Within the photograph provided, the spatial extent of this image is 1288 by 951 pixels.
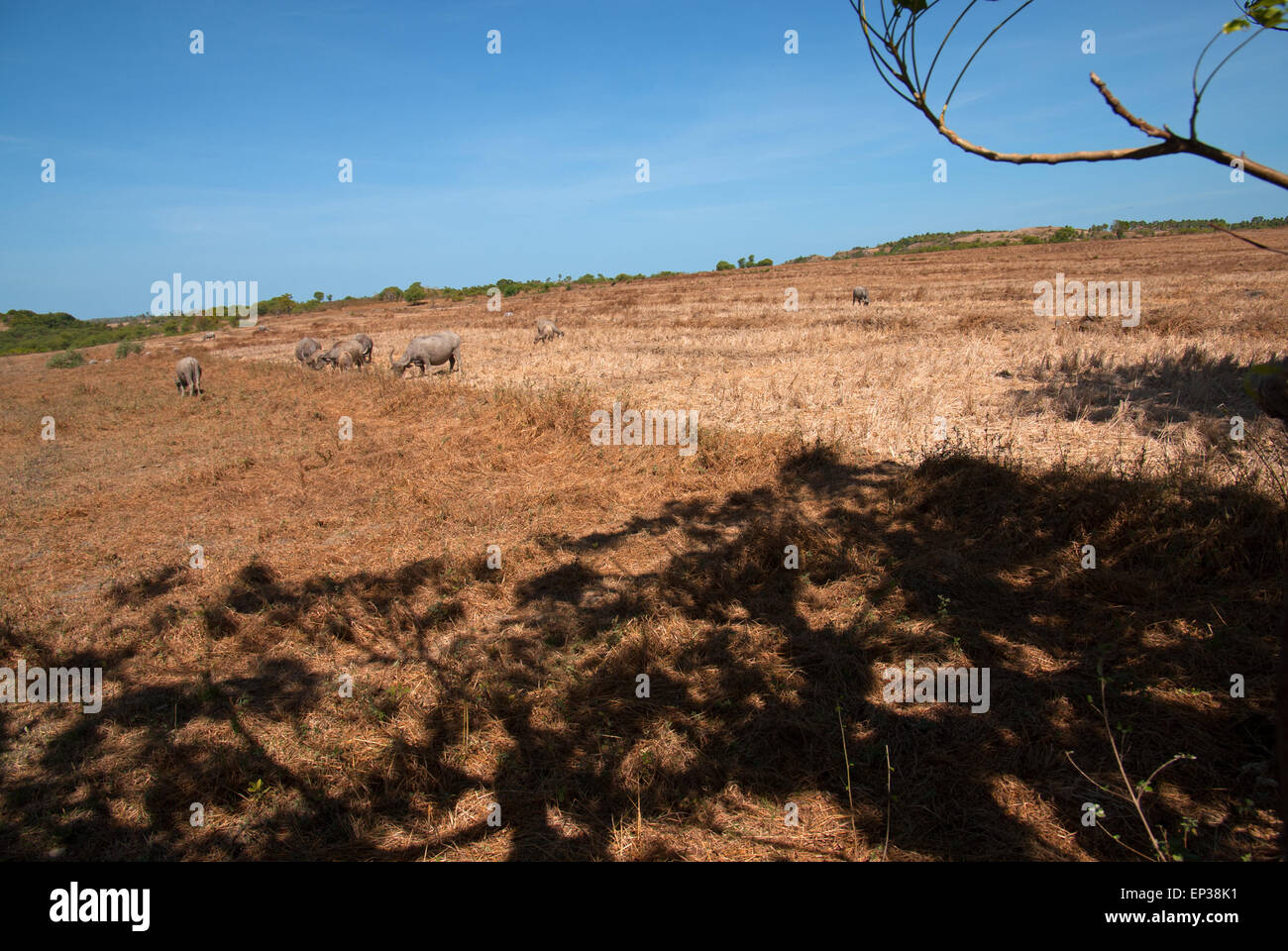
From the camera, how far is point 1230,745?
3.34m

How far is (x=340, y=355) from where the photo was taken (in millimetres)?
18672

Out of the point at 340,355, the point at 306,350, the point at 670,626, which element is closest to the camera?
the point at 670,626

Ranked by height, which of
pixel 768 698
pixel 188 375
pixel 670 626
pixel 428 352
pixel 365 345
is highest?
pixel 365 345

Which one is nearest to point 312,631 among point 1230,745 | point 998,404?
point 1230,745

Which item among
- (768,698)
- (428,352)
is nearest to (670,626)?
(768,698)

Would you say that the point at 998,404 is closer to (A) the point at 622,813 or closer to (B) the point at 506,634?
(B) the point at 506,634

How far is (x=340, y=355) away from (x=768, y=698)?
18.0 metres

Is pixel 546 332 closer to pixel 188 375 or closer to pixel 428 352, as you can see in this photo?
pixel 428 352

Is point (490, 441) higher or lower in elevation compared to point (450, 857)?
higher

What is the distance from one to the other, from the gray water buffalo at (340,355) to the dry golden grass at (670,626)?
27.5ft

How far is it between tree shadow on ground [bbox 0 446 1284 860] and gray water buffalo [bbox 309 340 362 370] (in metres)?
14.0

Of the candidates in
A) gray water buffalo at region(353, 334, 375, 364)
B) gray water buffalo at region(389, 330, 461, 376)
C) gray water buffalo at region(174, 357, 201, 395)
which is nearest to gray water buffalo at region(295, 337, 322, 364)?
gray water buffalo at region(353, 334, 375, 364)

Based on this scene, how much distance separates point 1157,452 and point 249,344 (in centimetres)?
3551

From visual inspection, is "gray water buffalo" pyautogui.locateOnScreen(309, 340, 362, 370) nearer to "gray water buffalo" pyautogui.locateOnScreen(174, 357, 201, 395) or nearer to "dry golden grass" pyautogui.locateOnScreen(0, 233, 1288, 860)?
"gray water buffalo" pyautogui.locateOnScreen(174, 357, 201, 395)
